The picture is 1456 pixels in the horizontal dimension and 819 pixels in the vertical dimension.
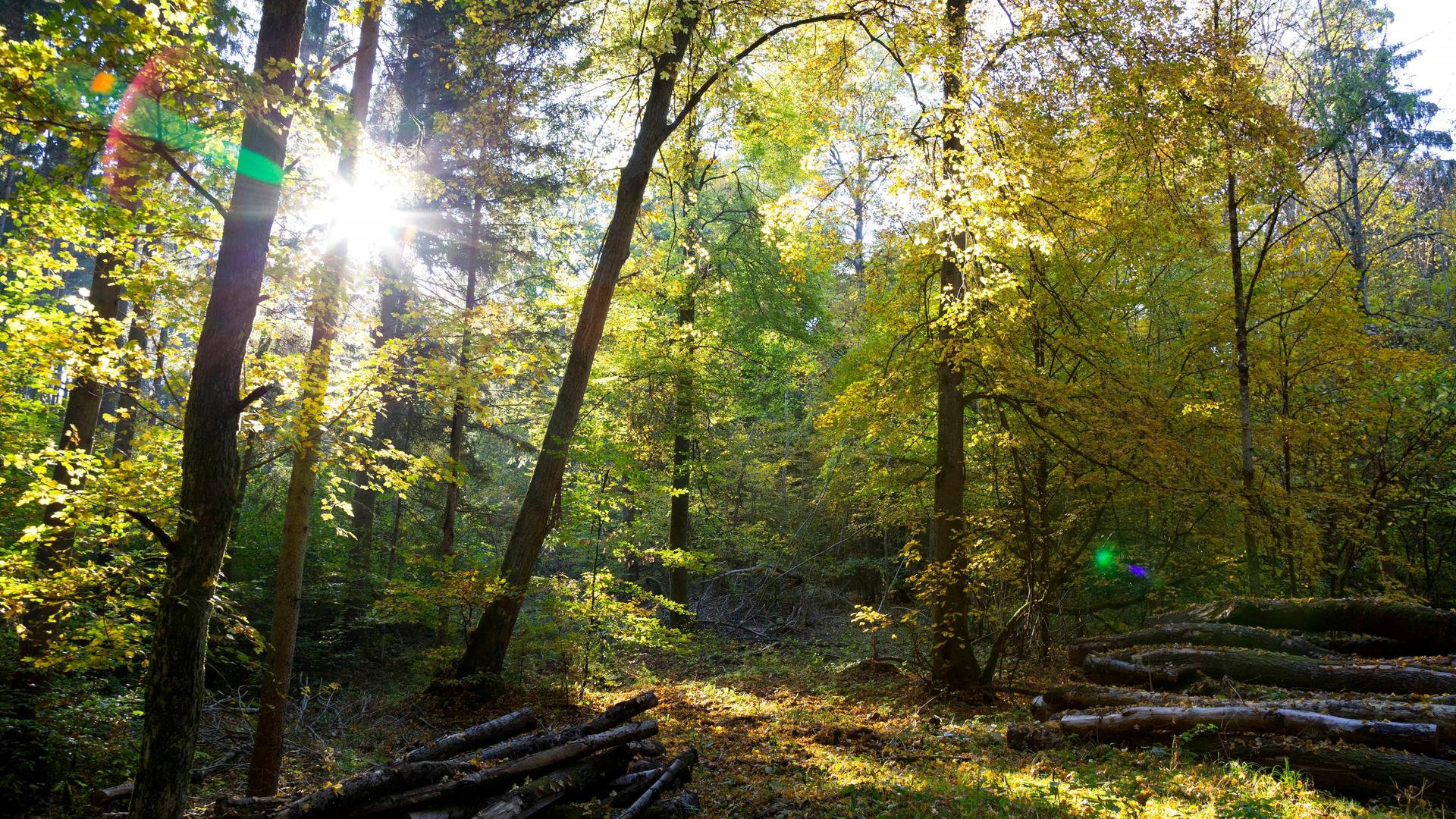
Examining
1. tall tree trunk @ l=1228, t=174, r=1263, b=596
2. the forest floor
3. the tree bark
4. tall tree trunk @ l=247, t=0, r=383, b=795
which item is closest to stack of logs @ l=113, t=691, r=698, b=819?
the forest floor

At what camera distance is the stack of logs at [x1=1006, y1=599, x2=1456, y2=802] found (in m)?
5.19

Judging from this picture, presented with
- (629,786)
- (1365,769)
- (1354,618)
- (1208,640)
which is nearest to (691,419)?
(1208,640)

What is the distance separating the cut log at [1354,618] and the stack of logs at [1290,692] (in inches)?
0.5

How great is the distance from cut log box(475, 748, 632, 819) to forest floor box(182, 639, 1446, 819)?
30.8 inches

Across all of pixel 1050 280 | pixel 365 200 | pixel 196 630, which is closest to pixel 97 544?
pixel 196 630

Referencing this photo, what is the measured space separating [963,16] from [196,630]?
9.90 meters

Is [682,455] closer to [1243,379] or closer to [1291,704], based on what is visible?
[1243,379]

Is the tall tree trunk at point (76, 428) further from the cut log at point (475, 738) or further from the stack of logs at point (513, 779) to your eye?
the cut log at point (475, 738)

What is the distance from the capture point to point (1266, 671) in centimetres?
709

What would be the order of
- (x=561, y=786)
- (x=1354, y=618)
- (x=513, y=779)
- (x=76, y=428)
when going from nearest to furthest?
(x=513, y=779) < (x=561, y=786) < (x=76, y=428) < (x=1354, y=618)

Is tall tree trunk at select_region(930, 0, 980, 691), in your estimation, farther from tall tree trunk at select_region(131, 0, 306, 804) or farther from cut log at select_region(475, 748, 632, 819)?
tall tree trunk at select_region(131, 0, 306, 804)

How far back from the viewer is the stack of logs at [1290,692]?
5.19 meters

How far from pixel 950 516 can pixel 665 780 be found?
5.56 meters

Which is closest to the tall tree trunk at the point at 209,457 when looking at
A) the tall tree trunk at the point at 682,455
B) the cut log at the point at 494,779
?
the cut log at the point at 494,779
